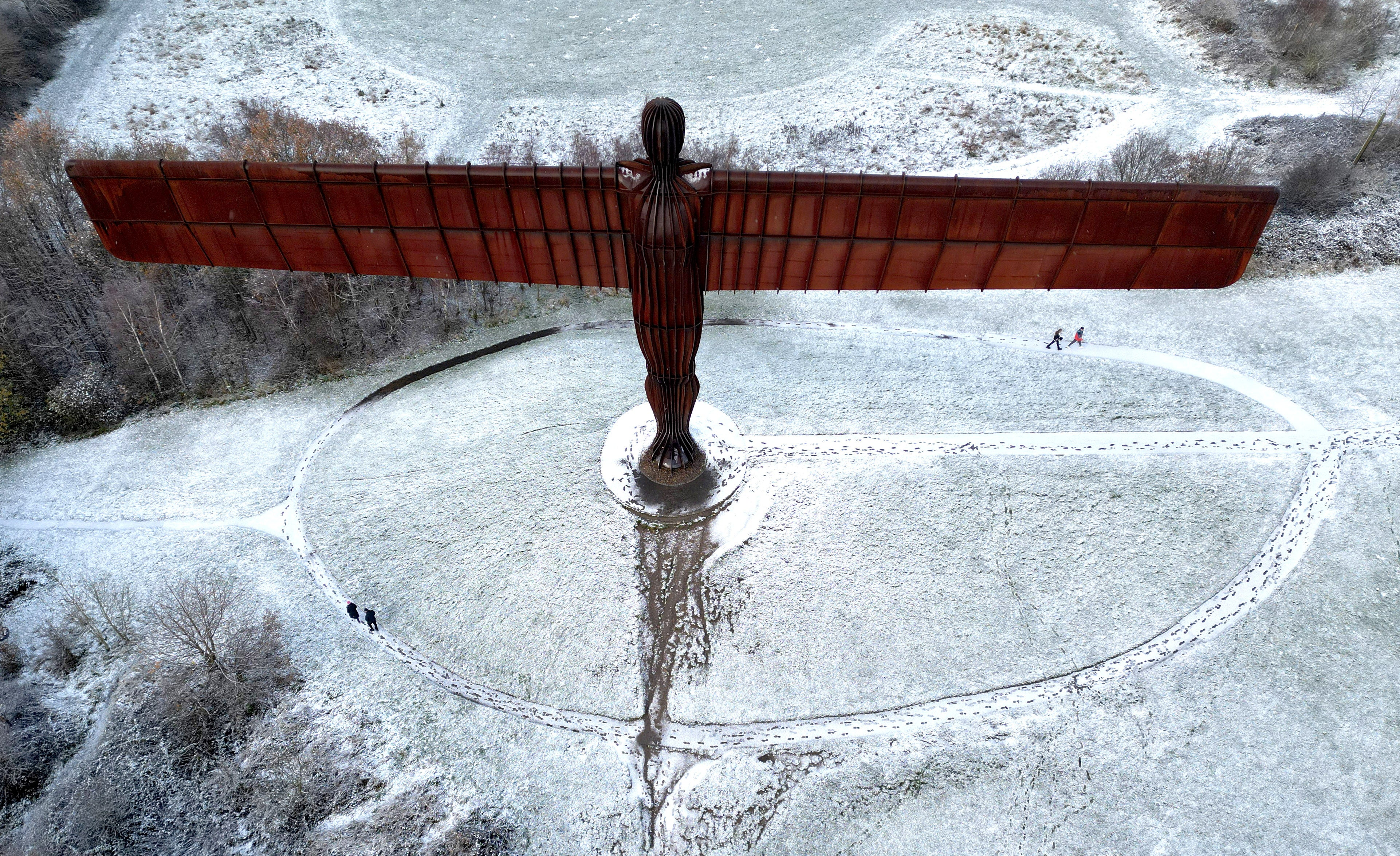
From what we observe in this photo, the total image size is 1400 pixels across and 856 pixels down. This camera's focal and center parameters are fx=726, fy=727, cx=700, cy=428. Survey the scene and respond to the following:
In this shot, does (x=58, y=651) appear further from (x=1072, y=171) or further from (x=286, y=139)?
(x=1072, y=171)

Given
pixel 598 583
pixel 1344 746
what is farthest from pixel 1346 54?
pixel 598 583

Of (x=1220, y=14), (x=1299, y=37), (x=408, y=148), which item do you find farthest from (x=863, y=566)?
(x=1220, y=14)

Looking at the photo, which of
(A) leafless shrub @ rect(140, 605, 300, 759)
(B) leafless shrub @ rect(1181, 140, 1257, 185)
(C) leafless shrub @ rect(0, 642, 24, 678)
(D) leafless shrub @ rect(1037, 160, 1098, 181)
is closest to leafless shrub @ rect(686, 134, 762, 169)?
(D) leafless shrub @ rect(1037, 160, 1098, 181)

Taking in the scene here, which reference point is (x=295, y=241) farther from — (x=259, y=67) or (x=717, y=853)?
(x=259, y=67)

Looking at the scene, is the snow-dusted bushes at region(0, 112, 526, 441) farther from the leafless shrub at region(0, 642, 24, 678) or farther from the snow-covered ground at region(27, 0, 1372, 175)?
the leafless shrub at region(0, 642, 24, 678)

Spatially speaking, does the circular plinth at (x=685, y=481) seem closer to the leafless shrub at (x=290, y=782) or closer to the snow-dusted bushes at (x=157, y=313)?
the leafless shrub at (x=290, y=782)

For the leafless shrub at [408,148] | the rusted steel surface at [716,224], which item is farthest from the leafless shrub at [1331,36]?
the leafless shrub at [408,148]
